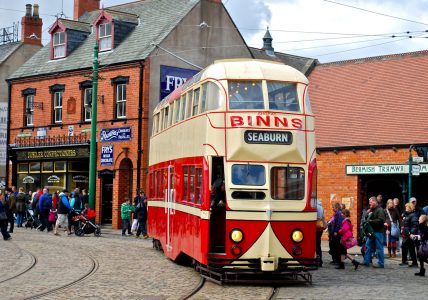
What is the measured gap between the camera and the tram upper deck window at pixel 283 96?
16.1m

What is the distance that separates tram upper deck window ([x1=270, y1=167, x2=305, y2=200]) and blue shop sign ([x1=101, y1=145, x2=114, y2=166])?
24.6 metres

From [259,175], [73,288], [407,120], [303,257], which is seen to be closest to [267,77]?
[259,175]

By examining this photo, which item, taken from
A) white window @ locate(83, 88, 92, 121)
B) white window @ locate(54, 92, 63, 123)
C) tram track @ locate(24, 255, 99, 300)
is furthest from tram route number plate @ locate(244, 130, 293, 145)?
white window @ locate(54, 92, 63, 123)

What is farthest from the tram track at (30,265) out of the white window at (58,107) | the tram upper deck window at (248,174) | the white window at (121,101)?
the white window at (58,107)

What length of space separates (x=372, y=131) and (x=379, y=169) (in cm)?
252

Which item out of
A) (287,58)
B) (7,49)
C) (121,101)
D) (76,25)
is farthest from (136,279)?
(287,58)

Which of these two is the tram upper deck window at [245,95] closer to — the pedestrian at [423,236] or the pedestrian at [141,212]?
the pedestrian at [423,236]

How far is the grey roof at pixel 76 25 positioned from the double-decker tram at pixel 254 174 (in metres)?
29.4

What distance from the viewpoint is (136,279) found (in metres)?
16.7

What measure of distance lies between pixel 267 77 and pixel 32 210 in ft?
69.9

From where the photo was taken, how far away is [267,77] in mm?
16391

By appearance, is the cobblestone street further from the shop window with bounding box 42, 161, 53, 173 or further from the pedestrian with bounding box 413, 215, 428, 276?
the shop window with bounding box 42, 161, 53, 173

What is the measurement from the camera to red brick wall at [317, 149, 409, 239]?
104ft

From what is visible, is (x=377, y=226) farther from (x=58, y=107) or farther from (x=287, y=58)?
(x=287, y=58)
